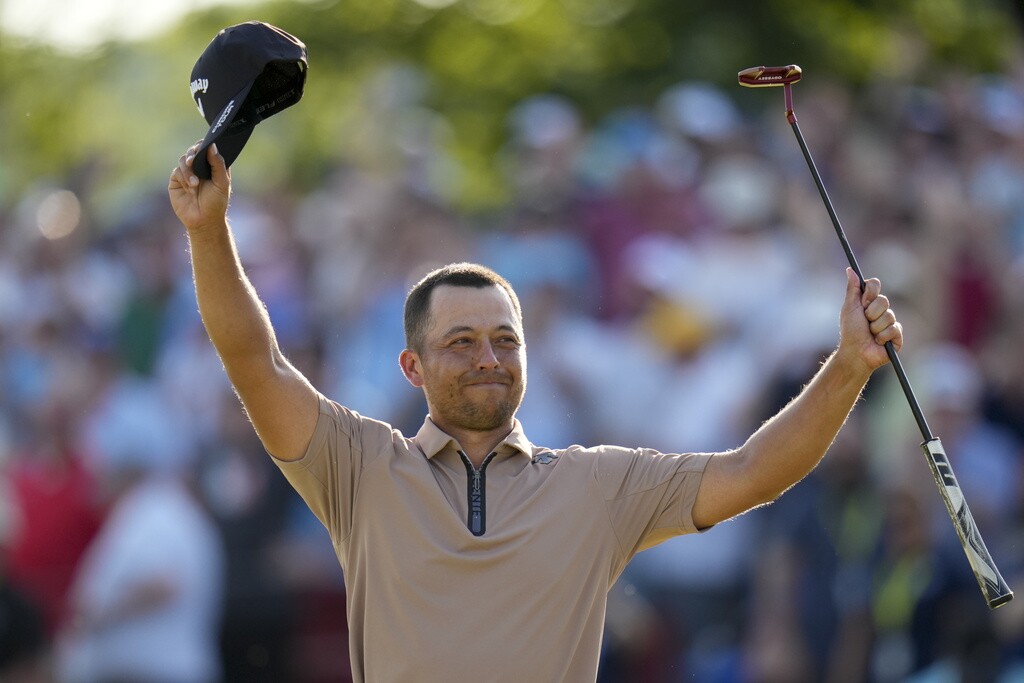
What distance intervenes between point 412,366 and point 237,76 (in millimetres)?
1111

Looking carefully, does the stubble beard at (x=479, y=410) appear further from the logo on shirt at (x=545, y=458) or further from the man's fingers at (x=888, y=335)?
the man's fingers at (x=888, y=335)

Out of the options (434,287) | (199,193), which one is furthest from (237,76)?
(434,287)

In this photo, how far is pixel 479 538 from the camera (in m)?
4.76

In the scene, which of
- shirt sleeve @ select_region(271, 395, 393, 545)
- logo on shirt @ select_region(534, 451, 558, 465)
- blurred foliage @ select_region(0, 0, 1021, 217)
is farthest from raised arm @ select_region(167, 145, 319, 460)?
blurred foliage @ select_region(0, 0, 1021, 217)

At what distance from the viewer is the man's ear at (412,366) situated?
521 cm

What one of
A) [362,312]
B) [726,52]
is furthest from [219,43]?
[726,52]

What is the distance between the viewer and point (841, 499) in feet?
29.9

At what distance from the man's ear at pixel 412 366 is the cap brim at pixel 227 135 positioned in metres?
0.88

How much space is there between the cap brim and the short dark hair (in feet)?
2.58

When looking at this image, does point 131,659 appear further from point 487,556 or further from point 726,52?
point 726,52

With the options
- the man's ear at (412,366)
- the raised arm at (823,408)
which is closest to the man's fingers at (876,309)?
the raised arm at (823,408)

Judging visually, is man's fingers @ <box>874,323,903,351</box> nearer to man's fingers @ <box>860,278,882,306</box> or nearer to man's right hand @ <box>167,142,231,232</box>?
man's fingers @ <box>860,278,882,306</box>

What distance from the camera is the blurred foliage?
13664 millimetres

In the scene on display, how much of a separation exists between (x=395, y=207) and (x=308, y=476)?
22.5ft
